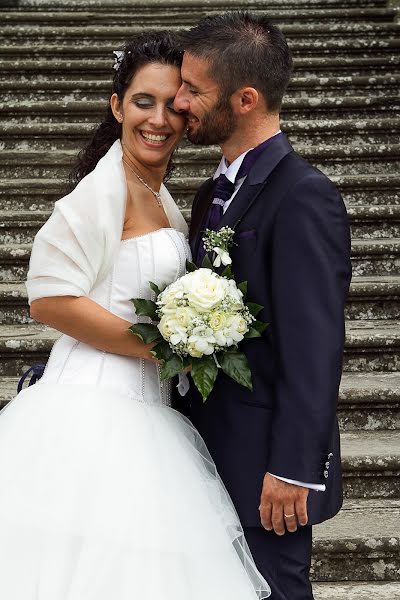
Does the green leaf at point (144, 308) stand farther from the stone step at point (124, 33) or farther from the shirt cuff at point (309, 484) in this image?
the stone step at point (124, 33)

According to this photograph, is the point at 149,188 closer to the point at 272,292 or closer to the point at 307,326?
the point at 272,292

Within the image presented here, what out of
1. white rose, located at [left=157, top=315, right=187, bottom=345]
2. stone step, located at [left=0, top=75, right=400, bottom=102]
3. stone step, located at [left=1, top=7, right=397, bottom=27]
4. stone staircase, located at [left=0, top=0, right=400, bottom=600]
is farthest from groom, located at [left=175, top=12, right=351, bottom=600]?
stone step, located at [left=1, top=7, right=397, bottom=27]

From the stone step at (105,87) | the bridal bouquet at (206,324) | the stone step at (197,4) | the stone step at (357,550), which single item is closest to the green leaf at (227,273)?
the bridal bouquet at (206,324)

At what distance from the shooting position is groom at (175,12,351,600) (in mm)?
1692

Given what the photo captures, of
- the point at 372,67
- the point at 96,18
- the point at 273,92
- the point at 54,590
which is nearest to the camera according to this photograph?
the point at 54,590

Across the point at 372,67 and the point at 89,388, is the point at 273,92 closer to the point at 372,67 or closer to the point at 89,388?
the point at 89,388

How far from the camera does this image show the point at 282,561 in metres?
1.82

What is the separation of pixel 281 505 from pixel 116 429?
0.41m

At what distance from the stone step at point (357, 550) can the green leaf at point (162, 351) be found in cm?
121

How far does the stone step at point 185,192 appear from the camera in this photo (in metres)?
4.11

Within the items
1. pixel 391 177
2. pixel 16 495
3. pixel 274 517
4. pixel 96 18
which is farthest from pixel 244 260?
pixel 96 18

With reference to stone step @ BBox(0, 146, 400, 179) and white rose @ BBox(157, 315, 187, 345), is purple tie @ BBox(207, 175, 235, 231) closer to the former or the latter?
white rose @ BBox(157, 315, 187, 345)

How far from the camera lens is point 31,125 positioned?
4.50 metres

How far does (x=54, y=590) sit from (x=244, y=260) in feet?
2.70
